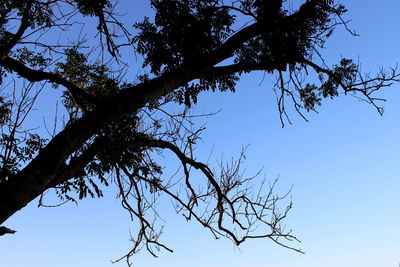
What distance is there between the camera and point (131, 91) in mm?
3807

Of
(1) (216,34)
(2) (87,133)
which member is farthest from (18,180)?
(1) (216,34)

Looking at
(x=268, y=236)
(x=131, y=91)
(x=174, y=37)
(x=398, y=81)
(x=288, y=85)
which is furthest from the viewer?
(x=174, y=37)

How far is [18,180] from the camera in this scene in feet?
9.50

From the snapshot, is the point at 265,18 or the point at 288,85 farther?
the point at 288,85

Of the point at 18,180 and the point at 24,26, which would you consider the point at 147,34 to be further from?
the point at 18,180

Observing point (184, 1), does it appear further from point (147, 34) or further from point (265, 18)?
point (265, 18)

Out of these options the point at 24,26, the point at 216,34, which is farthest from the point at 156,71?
the point at 24,26

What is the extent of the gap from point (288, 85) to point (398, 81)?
6.06 ft

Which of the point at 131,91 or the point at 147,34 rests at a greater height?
the point at 147,34

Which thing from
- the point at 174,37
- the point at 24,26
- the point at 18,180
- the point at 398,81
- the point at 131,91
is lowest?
the point at 18,180

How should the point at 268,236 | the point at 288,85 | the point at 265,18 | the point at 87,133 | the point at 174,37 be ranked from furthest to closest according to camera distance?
the point at 174,37, the point at 288,85, the point at 265,18, the point at 268,236, the point at 87,133

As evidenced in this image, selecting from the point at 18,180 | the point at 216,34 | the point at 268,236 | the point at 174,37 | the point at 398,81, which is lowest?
the point at 18,180

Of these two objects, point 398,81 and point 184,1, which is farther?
point 184,1

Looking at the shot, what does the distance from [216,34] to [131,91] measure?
3540mm
